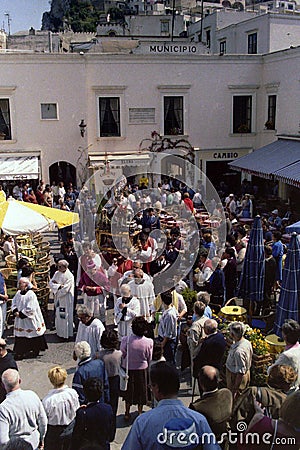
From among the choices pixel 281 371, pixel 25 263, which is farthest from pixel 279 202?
pixel 281 371

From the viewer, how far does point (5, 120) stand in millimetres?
23016

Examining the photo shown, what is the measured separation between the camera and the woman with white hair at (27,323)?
8820 millimetres

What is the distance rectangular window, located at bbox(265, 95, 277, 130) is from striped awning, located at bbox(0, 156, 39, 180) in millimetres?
11053

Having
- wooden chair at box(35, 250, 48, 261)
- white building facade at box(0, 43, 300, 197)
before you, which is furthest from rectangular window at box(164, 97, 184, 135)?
wooden chair at box(35, 250, 48, 261)

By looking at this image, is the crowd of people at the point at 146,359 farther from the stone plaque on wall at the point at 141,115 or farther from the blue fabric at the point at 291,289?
the stone plaque on wall at the point at 141,115

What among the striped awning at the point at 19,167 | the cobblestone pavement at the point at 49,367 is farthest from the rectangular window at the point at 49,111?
the cobblestone pavement at the point at 49,367

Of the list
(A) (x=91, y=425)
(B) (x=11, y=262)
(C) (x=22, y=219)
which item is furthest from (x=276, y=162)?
Answer: (A) (x=91, y=425)

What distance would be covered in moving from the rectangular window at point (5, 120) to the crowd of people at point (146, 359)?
1213 cm

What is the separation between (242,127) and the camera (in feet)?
83.8

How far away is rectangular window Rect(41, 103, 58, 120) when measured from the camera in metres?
23.1

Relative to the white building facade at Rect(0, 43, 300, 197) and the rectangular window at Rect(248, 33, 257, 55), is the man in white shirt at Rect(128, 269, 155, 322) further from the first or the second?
the rectangular window at Rect(248, 33, 257, 55)

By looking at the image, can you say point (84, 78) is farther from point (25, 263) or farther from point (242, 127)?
point (25, 263)

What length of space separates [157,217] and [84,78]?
9646 mm

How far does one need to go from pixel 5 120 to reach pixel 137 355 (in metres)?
18.4
